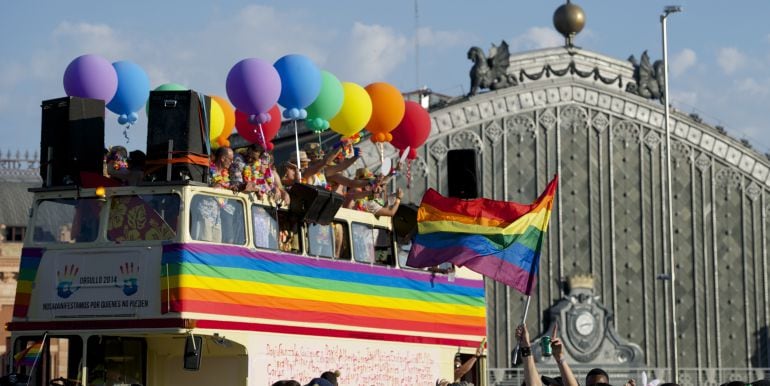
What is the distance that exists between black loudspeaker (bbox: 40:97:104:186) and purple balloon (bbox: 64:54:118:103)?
4.22ft

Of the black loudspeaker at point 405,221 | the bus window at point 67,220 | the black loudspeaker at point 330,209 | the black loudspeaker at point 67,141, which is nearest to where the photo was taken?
the bus window at point 67,220

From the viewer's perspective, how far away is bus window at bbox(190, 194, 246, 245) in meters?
18.9

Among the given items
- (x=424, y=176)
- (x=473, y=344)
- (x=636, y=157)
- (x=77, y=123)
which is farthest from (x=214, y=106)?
(x=636, y=157)

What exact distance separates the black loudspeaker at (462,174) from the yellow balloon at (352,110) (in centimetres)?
187

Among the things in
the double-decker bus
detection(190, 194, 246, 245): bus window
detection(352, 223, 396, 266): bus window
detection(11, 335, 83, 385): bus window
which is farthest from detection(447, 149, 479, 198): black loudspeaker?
detection(11, 335, 83, 385): bus window

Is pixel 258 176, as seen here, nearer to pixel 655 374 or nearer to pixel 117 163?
pixel 117 163

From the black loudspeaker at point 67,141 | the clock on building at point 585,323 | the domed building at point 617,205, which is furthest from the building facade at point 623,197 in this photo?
the black loudspeaker at point 67,141

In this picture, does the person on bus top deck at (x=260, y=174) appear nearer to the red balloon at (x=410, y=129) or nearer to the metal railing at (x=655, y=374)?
the red balloon at (x=410, y=129)

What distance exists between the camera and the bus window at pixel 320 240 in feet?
68.0

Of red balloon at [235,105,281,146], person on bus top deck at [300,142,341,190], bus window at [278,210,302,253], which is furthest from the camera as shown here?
red balloon at [235,105,281,146]

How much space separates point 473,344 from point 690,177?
28.6 meters

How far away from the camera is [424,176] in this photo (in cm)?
4925

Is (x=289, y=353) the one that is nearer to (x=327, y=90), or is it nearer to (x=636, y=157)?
(x=327, y=90)

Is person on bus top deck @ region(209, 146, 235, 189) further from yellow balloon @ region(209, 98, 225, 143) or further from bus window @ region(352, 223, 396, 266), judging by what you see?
yellow balloon @ region(209, 98, 225, 143)
